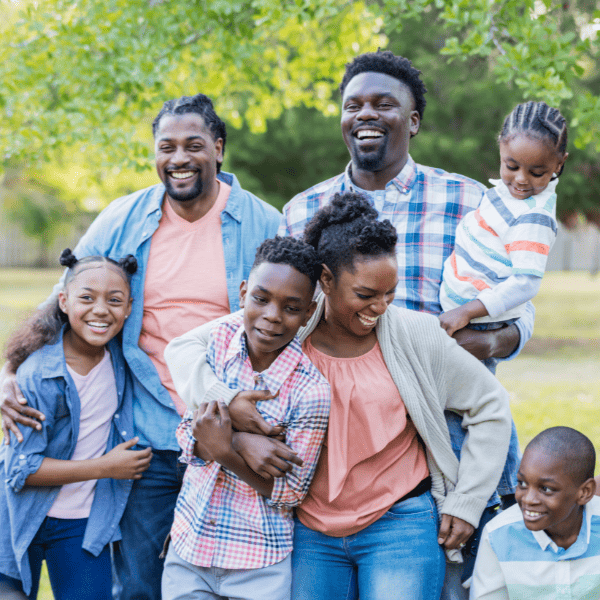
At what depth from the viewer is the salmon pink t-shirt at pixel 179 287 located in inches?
128

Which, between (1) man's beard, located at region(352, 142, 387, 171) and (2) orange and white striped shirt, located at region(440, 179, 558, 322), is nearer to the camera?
(2) orange and white striped shirt, located at region(440, 179, 558, 322)

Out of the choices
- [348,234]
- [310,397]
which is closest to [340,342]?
[310,397]

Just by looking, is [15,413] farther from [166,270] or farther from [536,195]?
[536,195]

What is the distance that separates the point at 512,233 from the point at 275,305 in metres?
1.04

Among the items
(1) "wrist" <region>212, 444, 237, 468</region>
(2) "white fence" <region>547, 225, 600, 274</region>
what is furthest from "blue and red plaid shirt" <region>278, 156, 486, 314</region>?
(2) "white fence" <region>547, 225, 600, 274</region>

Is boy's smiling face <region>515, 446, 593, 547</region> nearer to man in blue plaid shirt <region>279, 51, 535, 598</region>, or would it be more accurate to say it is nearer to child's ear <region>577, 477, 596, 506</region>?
child's ear <region>577, 477, 596, 506</region>

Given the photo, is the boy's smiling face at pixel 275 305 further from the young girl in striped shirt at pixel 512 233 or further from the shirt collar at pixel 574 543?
the shirt collar at pixel 574 543

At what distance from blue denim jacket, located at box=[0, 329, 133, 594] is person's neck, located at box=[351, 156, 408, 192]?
5.00 feet

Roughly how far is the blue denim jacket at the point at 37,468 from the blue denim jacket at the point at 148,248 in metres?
0.16

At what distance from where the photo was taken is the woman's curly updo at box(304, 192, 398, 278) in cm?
252

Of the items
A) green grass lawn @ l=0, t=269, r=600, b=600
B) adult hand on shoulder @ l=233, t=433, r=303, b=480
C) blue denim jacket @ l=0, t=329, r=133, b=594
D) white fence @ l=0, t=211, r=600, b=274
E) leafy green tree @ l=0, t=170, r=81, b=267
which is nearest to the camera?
adult hand on shoulder @ l=233, t=433, r=303, b=480

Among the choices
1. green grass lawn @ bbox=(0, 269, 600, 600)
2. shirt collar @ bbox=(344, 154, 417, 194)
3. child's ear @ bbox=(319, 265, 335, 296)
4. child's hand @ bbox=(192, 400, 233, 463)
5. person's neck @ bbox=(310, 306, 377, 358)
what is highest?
shirt collar @ bbox=(344, 154, 417, 194)

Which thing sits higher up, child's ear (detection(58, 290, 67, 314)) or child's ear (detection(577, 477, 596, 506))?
child's ear (detection(58, 290, 67, 314))

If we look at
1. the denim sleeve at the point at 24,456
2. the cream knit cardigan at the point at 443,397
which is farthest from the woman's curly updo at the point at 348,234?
the denim sleeve at the point at 24,456
